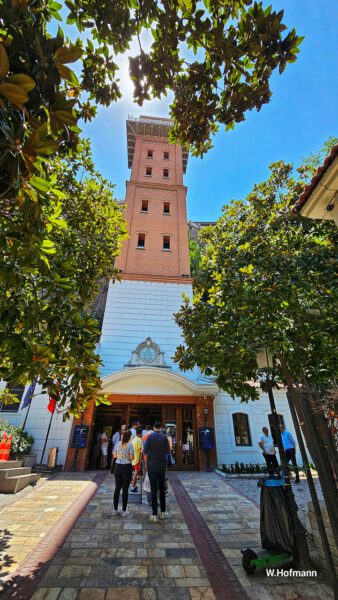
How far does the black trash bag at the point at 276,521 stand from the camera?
158 inches

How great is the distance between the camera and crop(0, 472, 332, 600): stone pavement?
348cm

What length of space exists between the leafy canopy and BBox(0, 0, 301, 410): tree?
258 cm

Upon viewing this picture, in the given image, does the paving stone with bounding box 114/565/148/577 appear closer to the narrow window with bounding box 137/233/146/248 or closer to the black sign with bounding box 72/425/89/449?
the black sign with bounding box 72/425/89/449

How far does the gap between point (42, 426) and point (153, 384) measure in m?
5.14

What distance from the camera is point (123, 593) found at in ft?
11.3

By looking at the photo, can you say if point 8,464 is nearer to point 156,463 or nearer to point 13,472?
point 13,472

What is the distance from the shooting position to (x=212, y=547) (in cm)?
476

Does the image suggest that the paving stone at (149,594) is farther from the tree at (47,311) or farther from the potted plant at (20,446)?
the potted plant at (20,446)

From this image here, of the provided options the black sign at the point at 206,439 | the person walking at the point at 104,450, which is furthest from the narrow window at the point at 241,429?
the person walking at the point at 104,450

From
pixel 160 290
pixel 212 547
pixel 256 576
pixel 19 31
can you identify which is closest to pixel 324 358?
pixel 256 576

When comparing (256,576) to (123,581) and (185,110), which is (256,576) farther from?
(185,110)

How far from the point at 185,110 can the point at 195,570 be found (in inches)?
258

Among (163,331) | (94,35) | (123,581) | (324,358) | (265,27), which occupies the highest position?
(163,331)

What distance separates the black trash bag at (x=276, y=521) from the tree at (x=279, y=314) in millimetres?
733
